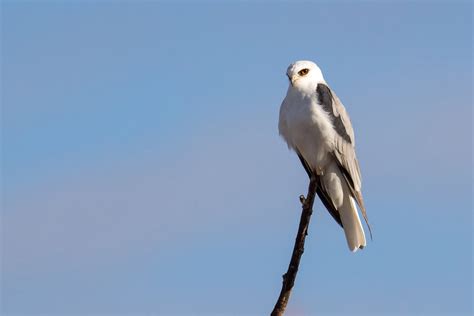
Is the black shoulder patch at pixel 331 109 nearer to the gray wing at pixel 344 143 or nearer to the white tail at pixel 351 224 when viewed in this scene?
the gray wing at pixel 344 143

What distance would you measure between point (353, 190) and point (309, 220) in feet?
6.11

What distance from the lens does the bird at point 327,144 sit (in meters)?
7.34

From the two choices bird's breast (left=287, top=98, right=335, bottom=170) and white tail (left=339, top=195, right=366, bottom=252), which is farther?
white tail (left=339, top=195, right=366, bottom=252)

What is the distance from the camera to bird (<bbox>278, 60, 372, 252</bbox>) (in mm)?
7336

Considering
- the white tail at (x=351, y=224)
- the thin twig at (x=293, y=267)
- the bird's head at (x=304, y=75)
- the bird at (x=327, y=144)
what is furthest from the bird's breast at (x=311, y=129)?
the thin twig at (x=293, y=267)

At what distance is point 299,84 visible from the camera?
7688 mm

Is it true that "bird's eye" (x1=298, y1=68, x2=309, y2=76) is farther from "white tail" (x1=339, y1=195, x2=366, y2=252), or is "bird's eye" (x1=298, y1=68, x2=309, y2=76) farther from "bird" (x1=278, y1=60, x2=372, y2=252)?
"white tail" (x1=339, y1=195, x2=366, y2=252)

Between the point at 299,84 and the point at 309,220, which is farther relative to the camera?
the point at 299,84

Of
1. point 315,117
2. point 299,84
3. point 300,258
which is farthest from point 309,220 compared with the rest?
point 299,84

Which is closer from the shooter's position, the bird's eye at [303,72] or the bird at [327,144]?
the bird at [327,144]

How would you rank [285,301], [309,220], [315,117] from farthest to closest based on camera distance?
[315,117] → [309,220] → [285,301]

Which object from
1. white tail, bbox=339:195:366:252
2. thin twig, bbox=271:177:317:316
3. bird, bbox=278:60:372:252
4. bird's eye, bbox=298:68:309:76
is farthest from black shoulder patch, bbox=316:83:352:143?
thin twig, bbox=271:177:317:316

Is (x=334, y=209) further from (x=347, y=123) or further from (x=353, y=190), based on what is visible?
(x=347, y=123)

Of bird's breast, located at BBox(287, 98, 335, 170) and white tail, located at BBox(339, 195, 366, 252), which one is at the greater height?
bird's breast, located at BBox(287, 98, 335, 170)
